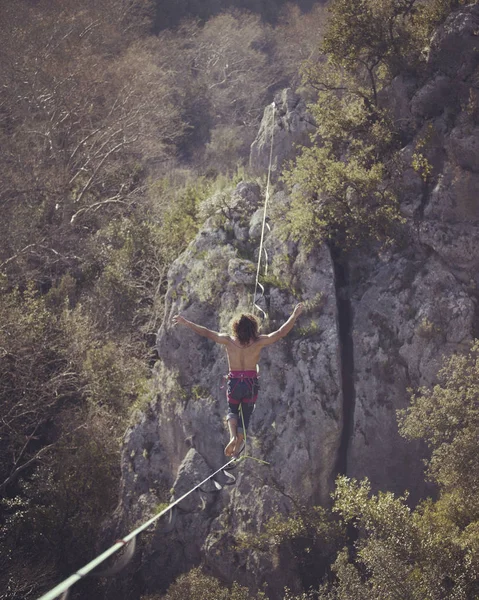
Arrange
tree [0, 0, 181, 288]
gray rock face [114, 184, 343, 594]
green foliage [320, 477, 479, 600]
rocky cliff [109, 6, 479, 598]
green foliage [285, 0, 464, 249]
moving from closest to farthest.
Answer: green foliage [320, 477, 479, 600]
rocky cliff [109, 6, 479, 598]
gray rock face [114, 184, 343, 594]
green foliage [285, 0, 464, 249]
tree [0, 0, 181, 288]

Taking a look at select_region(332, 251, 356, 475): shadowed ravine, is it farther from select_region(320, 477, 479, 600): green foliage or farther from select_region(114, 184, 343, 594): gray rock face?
select_region(320, 477, 479, 600): green foliage

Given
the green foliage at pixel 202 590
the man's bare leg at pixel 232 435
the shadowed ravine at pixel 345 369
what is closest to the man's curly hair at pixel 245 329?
the man's bare leg at pixel 232 435

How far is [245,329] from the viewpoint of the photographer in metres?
9.66

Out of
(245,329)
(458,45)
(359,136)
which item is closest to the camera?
(245,329)

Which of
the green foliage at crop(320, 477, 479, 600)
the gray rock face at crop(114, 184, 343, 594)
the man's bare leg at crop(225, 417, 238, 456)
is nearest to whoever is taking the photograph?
the green foliage at crop(320, 477, 479, 600)

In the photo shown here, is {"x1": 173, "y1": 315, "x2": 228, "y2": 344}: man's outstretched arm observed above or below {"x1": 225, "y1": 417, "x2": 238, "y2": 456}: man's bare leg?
above

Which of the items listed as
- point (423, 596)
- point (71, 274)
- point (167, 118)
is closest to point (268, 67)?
point (167, 118)

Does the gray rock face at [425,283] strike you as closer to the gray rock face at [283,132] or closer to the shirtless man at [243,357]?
the gray rock face at [283,132]

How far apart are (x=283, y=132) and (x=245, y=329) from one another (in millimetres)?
7143

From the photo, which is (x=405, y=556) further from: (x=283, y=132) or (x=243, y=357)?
(x=283, y=132)

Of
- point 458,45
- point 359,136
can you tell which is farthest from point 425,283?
point 458,45

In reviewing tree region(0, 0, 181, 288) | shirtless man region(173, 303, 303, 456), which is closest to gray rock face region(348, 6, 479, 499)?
shirtless man region(173, 303, 303, 456)

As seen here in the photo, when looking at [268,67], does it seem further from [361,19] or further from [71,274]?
[361,19]

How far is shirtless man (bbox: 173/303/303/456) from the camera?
9680 mm
